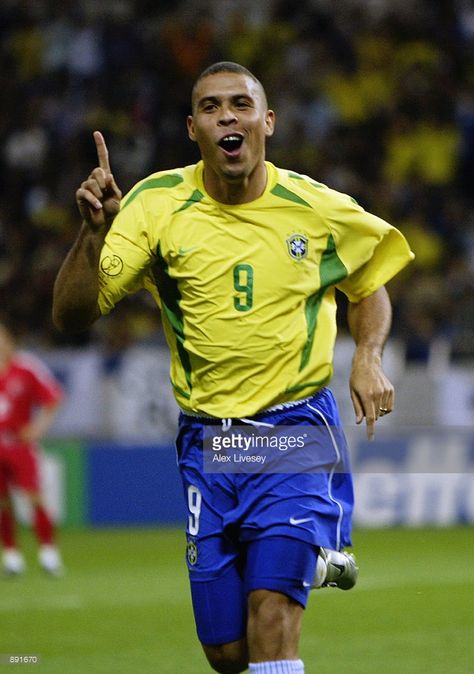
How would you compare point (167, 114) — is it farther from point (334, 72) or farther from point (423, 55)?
point (423, 55)

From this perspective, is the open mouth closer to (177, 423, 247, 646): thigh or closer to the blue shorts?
the blue shorts

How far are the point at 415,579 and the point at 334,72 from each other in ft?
28.6

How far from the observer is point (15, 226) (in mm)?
18172

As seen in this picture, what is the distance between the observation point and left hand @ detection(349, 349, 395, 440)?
5.00m

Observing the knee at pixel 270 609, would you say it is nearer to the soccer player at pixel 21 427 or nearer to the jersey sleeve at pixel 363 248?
the jersey sleeve at pixel 363 248

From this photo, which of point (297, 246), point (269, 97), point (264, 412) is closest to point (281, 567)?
point (264, 412)

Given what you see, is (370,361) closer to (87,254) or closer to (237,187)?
(237,187)

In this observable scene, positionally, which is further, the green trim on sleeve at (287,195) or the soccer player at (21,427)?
the soccer player at (21,427)

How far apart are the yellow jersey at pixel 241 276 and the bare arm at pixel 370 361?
0.41 feet

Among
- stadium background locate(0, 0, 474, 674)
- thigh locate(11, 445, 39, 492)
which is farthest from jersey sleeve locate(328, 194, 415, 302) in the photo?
thigh locate(11, 445, 39, 492)

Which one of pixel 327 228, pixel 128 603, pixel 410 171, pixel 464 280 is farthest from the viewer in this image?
pixel 410 171

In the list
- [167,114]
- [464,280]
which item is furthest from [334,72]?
[464,280]

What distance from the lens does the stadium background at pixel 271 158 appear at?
15461 mm

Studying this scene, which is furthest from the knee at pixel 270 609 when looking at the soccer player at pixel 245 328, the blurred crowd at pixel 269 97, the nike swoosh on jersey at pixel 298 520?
the blurred crowd at pixel 269 97
